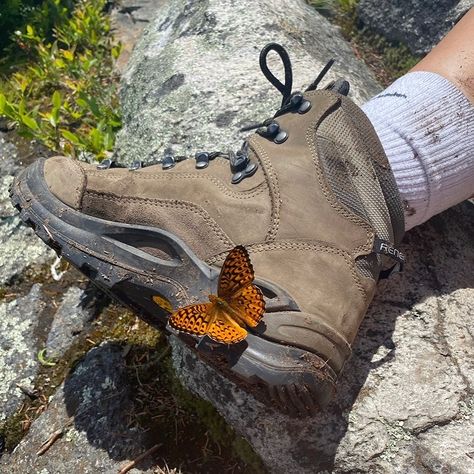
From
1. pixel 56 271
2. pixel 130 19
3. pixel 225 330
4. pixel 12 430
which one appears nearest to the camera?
pixel 225 330

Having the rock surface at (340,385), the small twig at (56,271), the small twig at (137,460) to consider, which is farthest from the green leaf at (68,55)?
the small twig at (137,460)

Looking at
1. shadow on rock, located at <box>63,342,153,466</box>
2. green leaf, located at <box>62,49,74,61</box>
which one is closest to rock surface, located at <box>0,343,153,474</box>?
shadow on rock, located at <box>63,342,153,466</box>

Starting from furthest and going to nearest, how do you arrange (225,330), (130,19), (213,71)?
(130,19)
(213,71)
(225,330)

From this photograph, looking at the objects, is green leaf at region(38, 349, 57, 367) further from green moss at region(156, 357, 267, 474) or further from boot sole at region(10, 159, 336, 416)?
boot sole at region(10, 159, 336, 416)

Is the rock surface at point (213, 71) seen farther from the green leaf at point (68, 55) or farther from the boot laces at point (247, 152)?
the boot laces at point (247, 152)

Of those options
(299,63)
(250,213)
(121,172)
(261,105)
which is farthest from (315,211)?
(299,63)

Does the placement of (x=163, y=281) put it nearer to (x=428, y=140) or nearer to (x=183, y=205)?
(x=183, y=205)

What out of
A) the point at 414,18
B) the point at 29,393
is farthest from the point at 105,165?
the point at 414,18
